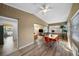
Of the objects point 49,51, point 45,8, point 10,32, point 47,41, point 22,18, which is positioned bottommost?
point 49,51

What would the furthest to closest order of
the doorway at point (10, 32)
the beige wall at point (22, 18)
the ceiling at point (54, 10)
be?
the doorway at point (10, 32) < the beige wall at point (22, 18) < the ceiling at point (54, 10)

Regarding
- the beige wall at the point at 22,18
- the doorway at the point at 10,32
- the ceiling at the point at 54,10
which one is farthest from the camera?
the doorway at the point at 10,32

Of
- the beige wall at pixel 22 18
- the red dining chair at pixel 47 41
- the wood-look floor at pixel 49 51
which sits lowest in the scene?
the wood-look floor at pixel 49 51

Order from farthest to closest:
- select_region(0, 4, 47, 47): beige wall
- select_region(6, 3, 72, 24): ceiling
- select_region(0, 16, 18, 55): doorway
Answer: select_region(0, 16, 18, 55): doorway
select_region(0, 4, 47, 47): beige wall
select_region(6, 3, 72, 24): ceiling

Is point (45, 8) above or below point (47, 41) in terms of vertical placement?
above

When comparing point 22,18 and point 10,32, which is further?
point 22,18

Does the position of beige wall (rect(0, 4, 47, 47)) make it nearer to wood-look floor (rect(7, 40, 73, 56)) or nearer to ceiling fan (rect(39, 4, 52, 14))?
ceiling fan (rect(39, 4, 52, 14))

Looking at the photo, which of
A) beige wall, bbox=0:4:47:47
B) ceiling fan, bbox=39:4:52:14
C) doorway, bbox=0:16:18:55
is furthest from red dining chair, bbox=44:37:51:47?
doorway, bbox=0:16:18:55

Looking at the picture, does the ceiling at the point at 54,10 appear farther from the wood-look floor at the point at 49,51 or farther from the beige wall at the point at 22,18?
the wood-look floor at the point at 49,51

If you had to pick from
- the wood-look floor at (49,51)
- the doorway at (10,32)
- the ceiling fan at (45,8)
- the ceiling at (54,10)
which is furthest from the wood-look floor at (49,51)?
the ceiling fan at (45,8)

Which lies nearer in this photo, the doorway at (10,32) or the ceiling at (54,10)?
the ceiling at (54,10)

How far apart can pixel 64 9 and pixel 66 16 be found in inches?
7.7

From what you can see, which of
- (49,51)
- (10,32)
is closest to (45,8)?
(49,51)

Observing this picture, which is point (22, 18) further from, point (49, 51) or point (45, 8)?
point (49, 51)
